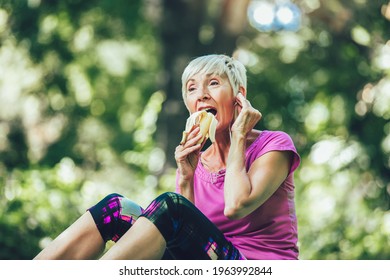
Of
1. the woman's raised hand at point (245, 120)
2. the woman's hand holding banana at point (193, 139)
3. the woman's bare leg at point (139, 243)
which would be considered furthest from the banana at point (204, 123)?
the woman's bare leg at point (139, 243)

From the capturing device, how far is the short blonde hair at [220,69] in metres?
3.04

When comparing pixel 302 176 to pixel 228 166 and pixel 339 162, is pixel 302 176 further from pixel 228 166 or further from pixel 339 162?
pixel 228 166

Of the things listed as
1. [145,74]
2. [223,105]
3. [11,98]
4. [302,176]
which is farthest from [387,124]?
[145,74]

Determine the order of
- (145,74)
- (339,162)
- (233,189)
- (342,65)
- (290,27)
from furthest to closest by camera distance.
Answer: (145,74) → (290,27) → (342,65) → (339,162) → (233,189)

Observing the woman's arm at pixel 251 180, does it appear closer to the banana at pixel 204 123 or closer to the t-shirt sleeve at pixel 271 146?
the t-shirt sleeve at pixel 271 146

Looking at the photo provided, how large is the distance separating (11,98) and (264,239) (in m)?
7.10

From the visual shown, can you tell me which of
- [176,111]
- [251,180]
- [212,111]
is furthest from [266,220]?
[176,111]

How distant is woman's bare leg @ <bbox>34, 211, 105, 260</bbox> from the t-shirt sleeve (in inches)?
25.6

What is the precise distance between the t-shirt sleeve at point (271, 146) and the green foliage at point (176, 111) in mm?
2696

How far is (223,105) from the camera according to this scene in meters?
3.04

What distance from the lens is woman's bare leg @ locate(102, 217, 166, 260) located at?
8.36 feet

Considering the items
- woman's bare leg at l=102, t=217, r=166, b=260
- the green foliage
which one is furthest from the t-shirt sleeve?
the green foliage

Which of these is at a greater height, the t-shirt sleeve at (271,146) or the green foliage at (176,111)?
the t-shirt sleeve at (271,146)

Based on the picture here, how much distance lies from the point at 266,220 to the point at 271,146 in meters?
0.28
